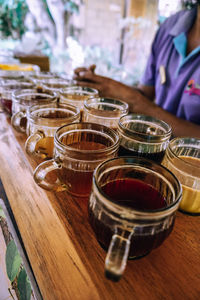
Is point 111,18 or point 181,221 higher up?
point 111,18

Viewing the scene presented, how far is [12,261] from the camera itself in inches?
21.2

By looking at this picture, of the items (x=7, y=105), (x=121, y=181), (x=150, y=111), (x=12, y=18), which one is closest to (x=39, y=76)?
(x=7, y=105)

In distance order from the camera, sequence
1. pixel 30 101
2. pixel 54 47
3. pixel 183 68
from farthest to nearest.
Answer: pixel 54 47, pixel 183 68, pixel 30 101

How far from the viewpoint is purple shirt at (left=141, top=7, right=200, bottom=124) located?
153cm

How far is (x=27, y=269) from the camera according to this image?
1.63 feet

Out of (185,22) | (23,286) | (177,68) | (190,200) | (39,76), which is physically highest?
(185,22)

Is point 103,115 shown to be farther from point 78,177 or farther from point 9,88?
point 9,88

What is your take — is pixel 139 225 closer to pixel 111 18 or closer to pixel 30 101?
pixel 30 101

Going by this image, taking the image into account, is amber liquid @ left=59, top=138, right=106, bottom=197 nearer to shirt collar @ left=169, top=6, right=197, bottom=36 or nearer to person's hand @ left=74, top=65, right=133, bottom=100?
person's hand @ left=74, top=65, right=133, bottom=100

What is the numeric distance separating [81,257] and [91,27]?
6097mm

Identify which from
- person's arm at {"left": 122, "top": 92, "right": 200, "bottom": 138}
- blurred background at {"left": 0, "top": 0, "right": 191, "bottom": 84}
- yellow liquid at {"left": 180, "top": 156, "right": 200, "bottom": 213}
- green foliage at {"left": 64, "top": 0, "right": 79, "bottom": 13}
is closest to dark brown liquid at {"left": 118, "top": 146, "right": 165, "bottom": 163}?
yellow liquid at {"left": 180, "top": 156, "right": 200, "bottom": 213}

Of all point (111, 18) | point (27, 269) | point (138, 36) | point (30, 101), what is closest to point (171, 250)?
point (27, 269)

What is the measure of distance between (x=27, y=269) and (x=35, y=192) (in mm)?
224

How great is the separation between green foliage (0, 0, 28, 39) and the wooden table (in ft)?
17.1
